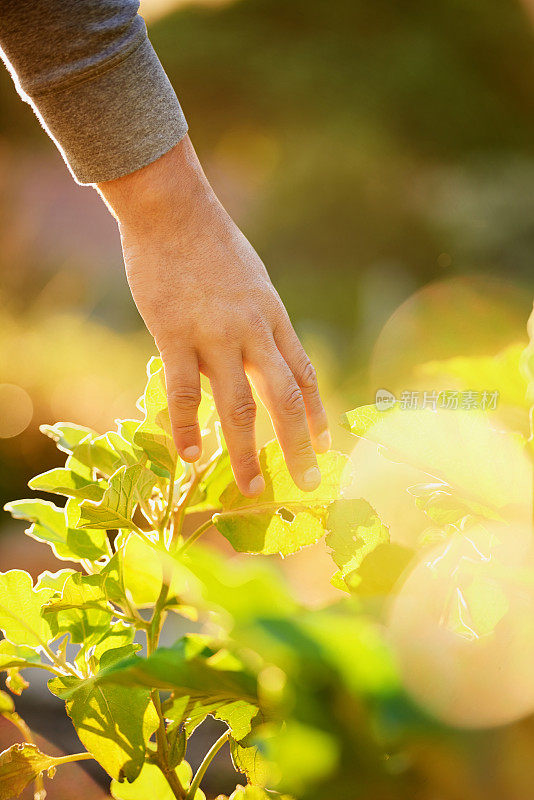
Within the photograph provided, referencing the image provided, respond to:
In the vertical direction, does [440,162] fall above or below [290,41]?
below

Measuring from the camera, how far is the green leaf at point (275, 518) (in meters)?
0.50

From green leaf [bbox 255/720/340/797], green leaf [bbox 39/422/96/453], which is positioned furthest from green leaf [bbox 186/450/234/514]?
green leaf [bbox 255/720/340/797]

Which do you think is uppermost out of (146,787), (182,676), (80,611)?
(182,676)

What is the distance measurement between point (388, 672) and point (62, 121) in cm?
57

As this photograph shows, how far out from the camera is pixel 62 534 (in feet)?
1.85

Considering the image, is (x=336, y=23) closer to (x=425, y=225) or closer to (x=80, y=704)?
(x=425, y=225)

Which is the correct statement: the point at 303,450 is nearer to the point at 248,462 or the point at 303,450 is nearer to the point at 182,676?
the point at 248,462

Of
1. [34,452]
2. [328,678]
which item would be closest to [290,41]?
[34,452]

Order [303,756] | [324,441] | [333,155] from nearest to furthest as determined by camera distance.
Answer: [303,756] → [324,441] → [333,155]

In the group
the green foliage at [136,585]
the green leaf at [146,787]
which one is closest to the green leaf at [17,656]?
the green foliage at [136,585]

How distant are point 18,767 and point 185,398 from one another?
0.30 meters

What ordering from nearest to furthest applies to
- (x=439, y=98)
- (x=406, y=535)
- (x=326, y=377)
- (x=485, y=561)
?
(x=485, y=561), (x=406, y=535), (x=326, y=377), (x=439, y=98)

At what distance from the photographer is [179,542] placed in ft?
1.68

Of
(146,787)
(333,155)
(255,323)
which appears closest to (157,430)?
(255,323)
